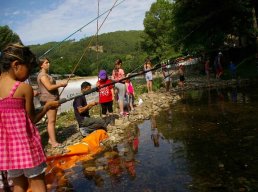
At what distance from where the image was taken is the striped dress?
3.14 m

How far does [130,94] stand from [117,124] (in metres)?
2.91

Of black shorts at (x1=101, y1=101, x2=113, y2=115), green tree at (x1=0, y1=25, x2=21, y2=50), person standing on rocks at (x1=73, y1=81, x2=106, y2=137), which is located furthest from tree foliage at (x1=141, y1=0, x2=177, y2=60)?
person standing on rocks at (x1=73, y1=81, x2=106, y2=137)

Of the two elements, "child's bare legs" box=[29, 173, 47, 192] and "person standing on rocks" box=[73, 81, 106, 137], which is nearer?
"child's bare legs" box=[29, 173, 47, 192]

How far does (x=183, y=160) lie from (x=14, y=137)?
10.9 ft

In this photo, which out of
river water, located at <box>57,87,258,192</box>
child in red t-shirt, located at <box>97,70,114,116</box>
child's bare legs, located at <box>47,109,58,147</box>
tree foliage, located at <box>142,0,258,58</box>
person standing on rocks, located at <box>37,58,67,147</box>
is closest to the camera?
river water, located at <box>57,87,258,192</box>

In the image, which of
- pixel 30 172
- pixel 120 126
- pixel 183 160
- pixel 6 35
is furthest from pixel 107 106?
pixel 6 35

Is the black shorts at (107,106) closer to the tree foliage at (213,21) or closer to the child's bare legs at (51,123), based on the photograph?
the child's bare legs at (51,123)

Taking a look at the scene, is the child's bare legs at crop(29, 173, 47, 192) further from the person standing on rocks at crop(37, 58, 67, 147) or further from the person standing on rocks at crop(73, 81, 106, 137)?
the person standing on rocks at crop(73, 81, 106, 137)

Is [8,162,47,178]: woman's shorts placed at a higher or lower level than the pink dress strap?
lower

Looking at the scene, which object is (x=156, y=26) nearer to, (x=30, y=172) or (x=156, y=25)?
(x=156, y=25)

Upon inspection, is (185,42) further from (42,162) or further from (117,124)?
(42,162)

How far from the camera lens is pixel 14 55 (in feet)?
10.3

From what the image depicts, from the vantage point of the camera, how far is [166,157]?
6070 millimetres

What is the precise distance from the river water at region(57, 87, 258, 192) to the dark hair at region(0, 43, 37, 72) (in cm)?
242
